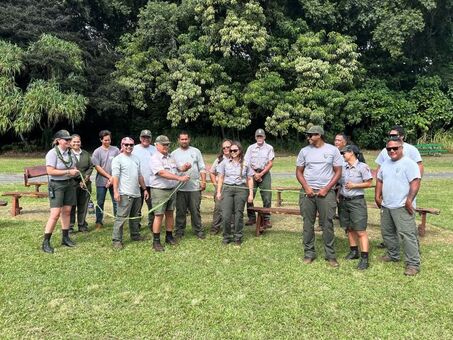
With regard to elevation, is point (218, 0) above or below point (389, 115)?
above

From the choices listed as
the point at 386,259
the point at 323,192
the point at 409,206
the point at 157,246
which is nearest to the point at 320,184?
the point at 323,192

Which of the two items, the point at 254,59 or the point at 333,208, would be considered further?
the point at 254,59

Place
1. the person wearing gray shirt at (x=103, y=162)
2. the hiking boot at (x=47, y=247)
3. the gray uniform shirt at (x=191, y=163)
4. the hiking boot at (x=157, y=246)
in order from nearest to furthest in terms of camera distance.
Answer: the hiking boot at (x=47, y=247) → the hiking boot at (x=157, y=246) → the gray uniform shirt at (x=191, y=163) → the person wearing gray shirt at (x=103, y=162)

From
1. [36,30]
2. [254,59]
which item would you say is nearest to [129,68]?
[36,30]

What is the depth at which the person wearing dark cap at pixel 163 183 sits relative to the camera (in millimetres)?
6227

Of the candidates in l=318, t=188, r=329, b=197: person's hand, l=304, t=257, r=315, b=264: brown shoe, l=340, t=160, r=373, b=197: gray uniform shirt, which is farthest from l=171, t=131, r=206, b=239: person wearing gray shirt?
l=340, t=160, r=373, b=197: gray uniform shirt

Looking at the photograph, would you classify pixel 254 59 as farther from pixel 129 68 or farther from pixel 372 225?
pixel 372 225

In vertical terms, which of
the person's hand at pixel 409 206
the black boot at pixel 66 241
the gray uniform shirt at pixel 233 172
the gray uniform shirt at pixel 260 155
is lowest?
the black boot at pixel 66 241

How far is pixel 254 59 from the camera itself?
24.2m

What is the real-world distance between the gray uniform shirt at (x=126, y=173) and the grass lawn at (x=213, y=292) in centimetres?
84

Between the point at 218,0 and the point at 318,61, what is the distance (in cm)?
596

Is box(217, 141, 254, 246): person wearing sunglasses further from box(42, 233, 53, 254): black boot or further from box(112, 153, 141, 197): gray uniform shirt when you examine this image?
box(42, 233, 53, 254): black boot

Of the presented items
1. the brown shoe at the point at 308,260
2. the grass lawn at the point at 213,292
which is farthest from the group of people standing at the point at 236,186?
the grass lawn at the point at 213,292

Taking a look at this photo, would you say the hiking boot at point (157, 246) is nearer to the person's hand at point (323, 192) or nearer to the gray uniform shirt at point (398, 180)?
the person's hand at point (323, 192)
